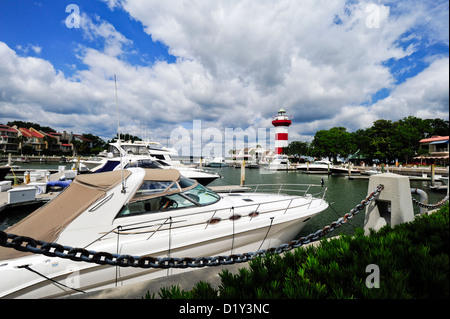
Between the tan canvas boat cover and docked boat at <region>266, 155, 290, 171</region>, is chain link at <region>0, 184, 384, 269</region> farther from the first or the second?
docked boat at <region>266, 155, 290, 171</region>

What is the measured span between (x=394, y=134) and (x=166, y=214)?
5806cm

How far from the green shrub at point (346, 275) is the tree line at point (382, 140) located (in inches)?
2134

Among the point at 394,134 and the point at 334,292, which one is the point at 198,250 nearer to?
the point at 334,292

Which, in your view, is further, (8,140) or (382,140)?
(8,140)

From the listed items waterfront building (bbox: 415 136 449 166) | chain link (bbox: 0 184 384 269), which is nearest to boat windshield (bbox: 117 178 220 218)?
chain link (bbox: 0 184 384 269)

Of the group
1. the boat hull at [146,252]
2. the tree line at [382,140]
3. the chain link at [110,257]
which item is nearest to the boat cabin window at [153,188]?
the boat hull at [146,252]

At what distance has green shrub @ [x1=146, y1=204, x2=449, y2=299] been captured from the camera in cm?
150

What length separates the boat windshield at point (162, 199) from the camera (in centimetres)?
407

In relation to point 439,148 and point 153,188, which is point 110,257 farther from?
point 439,148

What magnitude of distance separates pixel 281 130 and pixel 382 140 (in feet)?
94.5

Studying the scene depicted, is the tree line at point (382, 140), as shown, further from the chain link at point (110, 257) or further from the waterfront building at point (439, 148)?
the chain link at point (110, 257)

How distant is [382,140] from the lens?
4503cm

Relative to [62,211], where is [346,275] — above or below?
below

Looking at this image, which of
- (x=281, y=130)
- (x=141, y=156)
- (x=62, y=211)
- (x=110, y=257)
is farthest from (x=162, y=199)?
(x=281, y=130)
